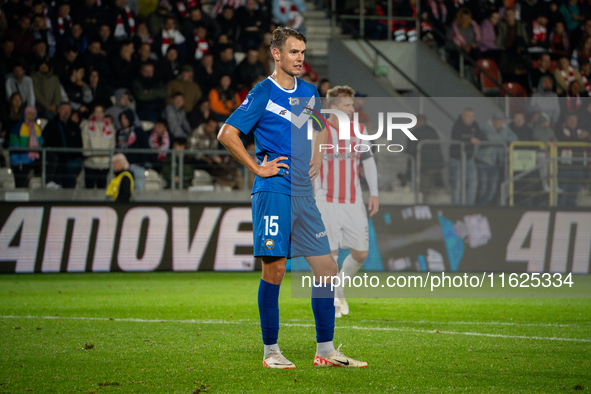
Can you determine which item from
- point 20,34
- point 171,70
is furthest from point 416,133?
point 20,34

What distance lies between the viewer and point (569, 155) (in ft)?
41.2

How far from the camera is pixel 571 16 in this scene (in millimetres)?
18219

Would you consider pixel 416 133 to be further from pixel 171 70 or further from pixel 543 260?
pixel 171 70

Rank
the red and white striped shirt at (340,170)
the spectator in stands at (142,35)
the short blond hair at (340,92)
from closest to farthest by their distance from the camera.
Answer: the short blond hair at (340,92), the red and white striped shirt at (340,170), the spectator in stands at (142,35)

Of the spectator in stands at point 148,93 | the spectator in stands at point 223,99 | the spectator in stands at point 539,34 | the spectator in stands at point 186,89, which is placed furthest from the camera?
the spectator in stands at point 539,34

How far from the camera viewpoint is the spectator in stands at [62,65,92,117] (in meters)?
13.7

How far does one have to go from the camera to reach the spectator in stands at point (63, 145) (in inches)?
484

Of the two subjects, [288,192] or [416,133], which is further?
[416,133]

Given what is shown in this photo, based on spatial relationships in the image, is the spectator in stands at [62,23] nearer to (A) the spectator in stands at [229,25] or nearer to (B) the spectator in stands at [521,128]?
(A) the spectator in stands at [229,25]

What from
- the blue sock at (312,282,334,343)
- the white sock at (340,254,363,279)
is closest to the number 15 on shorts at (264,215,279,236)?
the blue sock at (312,282,334,343)

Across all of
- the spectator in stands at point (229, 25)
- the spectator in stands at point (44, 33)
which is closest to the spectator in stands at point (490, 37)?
the spectator in stands at point (229, 25)

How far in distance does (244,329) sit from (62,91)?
28.3 ft

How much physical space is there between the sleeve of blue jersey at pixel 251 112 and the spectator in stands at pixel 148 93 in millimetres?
9520

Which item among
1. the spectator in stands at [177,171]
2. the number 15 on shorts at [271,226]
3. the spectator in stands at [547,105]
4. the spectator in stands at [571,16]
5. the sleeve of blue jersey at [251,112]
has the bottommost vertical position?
the number 15 on shorts at [271,226]
